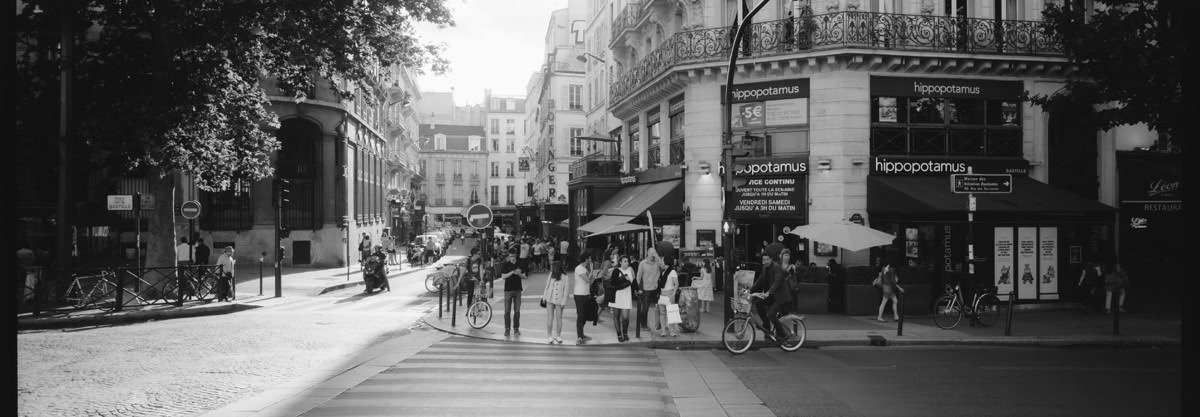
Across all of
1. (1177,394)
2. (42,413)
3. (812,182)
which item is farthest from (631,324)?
(42,413)

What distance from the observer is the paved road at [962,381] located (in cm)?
792

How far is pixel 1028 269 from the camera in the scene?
58.0ft

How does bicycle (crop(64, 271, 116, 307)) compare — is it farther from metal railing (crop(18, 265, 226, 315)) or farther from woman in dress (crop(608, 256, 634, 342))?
woman in dress (crop(608, 256, 634, 342))

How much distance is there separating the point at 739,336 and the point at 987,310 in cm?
848

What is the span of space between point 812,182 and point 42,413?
16.9 meters

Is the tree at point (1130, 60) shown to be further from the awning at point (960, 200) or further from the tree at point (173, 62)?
the tree at point (173, 62)

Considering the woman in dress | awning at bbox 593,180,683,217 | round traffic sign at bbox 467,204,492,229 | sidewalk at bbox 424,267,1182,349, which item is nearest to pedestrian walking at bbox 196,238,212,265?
round traffic sign at bbox 467,204,492,229

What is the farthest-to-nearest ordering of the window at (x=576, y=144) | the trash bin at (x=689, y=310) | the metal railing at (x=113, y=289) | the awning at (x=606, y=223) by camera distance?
the window at (x=576, y=144) → the awning at (x=606, y=223) → the metal railing at (x=113, y=289) → the trash bin at (x=689, y=310)

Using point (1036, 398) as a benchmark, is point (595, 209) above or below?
above

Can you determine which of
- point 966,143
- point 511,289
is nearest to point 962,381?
point 511,289

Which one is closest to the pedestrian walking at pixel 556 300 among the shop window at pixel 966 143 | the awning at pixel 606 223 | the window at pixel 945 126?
the awning at pixel 606 223

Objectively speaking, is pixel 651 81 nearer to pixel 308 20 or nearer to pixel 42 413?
pixel 308 20

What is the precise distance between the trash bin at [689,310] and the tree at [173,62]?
935 cm

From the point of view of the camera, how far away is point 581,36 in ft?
190
